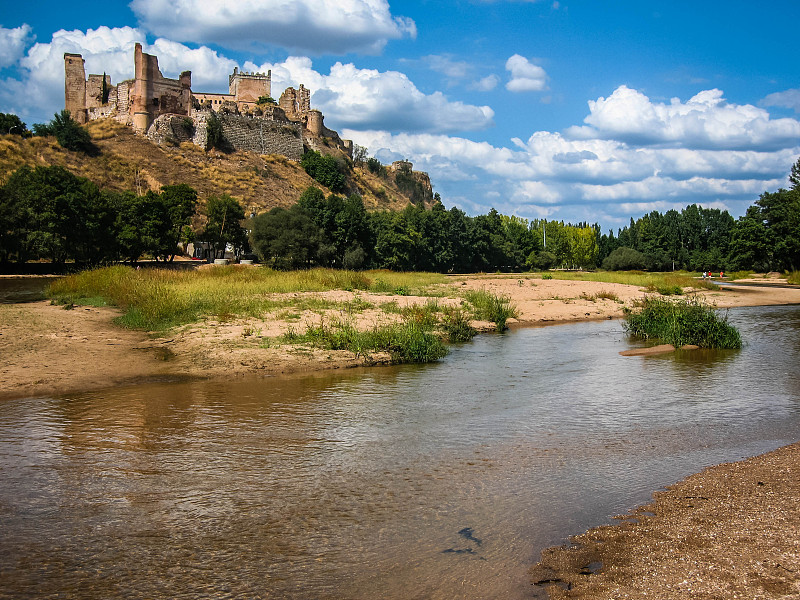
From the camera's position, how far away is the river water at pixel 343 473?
18.4 feet

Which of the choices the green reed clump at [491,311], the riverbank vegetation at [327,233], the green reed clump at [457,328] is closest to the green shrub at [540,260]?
the riverbank vegetation at [327,233]

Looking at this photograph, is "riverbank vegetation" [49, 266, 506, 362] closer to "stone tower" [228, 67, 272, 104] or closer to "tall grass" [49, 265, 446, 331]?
"tall grass" [49, 265, 446, 331]

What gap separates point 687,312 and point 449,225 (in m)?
51.7

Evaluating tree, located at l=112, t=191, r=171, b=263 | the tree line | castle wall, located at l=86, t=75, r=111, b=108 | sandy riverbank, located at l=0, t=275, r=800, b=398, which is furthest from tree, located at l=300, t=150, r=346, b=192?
sandy riverbank, located at l=0, t=275, r=800, b=398

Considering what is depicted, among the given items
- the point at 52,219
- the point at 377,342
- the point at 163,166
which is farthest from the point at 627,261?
the point at 377,342

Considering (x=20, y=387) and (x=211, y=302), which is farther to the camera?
(x=211, y=302)

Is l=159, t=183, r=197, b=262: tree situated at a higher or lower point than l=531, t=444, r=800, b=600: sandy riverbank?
higher

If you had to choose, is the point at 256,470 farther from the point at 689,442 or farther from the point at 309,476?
the point at 689,442

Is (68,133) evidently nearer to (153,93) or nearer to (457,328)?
(153,93)

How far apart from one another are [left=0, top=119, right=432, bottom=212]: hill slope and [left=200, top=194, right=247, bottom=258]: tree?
1326cm

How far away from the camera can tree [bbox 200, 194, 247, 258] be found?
6431cm

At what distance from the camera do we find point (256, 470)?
821 cm

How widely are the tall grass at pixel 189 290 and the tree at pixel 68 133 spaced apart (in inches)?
2525

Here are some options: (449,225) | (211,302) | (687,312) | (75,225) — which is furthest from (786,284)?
(75,225)
